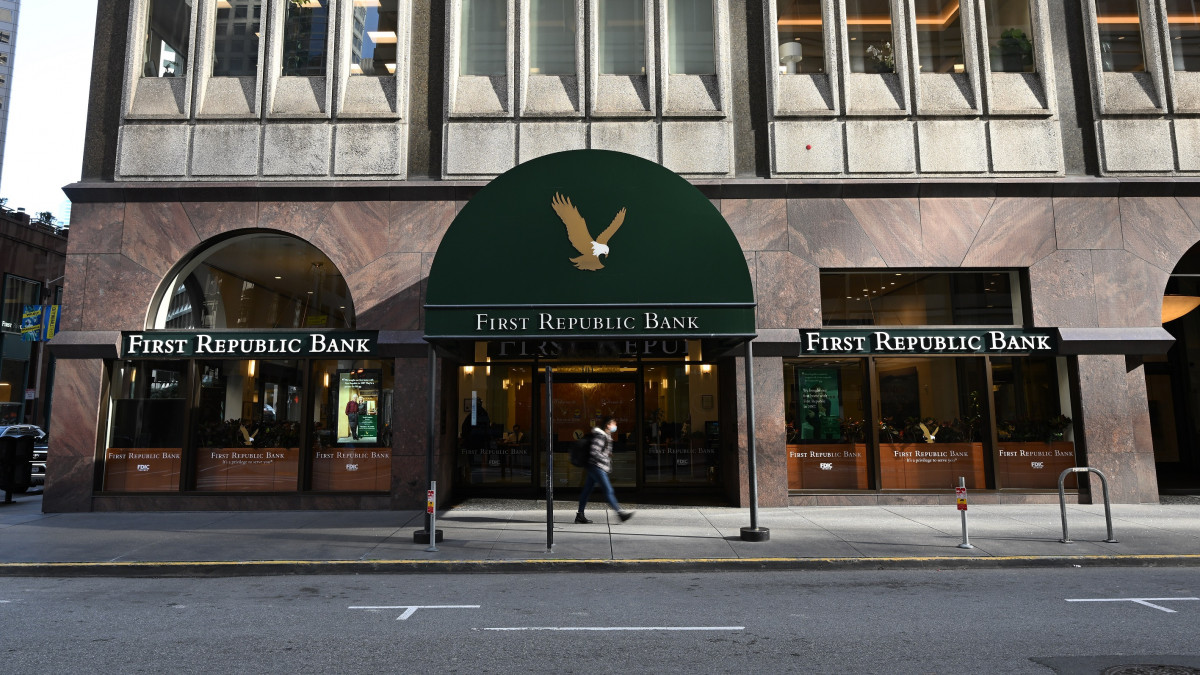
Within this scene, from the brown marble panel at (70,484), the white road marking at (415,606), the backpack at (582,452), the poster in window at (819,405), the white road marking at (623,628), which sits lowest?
the white road marking at (415,606)

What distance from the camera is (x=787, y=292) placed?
47.5 feet

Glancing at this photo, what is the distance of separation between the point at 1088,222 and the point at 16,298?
4951 cm

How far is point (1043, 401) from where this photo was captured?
14625mm

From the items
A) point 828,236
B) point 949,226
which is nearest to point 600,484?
point 828,236

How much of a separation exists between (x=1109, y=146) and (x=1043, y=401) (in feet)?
17.5

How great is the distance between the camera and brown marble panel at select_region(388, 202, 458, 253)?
14.6m

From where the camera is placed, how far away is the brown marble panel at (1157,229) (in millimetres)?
14594

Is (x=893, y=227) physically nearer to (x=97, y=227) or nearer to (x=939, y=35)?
(x=939, y=35)

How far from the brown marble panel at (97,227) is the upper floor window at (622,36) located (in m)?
10.2

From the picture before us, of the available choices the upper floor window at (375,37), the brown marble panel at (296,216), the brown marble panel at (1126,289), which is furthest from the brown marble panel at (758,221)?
the brown marble panel at (296,216)

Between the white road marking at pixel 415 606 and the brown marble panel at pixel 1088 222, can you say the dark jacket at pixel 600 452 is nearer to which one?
the white road marking at pixel 415 606

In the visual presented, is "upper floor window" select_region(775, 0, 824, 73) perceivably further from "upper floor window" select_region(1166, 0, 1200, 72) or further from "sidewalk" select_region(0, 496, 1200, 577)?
"sidewalk" select_region(0, 496, 1200, 577)

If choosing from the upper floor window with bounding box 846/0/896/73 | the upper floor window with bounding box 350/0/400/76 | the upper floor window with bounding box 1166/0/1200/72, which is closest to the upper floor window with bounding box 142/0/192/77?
the upper floor window with bounding box 350/0/400/76

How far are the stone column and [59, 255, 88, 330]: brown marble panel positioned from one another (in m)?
19.5
